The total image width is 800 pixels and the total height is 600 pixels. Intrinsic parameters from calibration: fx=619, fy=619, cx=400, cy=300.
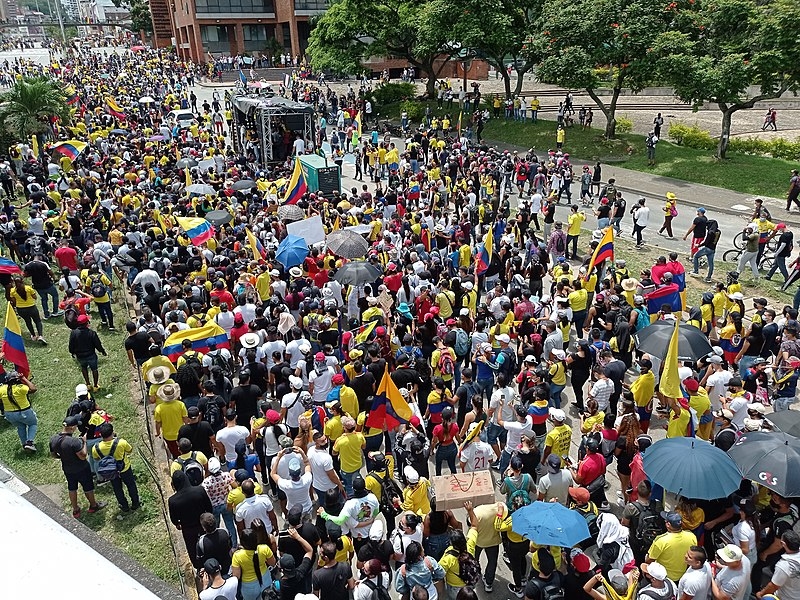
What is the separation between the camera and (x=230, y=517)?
6.93 metres

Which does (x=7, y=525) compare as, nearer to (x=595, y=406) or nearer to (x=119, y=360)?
(x=595, y=406)

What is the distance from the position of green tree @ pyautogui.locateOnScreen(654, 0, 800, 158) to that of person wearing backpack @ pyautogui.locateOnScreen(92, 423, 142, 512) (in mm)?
23331

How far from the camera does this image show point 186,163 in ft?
69.4

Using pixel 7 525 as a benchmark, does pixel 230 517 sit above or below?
below

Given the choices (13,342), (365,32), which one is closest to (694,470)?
(13,342)

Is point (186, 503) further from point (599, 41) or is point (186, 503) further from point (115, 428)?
point (599, 41)

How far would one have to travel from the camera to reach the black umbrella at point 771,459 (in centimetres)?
592

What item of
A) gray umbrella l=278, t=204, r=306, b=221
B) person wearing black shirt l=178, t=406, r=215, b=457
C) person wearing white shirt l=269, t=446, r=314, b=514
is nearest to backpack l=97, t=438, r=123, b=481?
person wearing black shirt l=178, t=406, r=215, b=457

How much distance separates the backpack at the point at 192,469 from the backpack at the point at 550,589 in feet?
11.9

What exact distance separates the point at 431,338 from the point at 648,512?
459cm

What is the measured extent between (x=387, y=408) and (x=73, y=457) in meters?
3.77

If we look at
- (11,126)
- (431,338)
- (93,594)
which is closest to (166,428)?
(431,338)

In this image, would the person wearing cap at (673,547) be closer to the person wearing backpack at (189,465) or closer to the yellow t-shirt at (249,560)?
the yellow t-shirt at (249,560)

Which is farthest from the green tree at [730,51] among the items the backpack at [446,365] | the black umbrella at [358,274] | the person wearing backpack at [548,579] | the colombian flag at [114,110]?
the colombian flag at [114,110]
